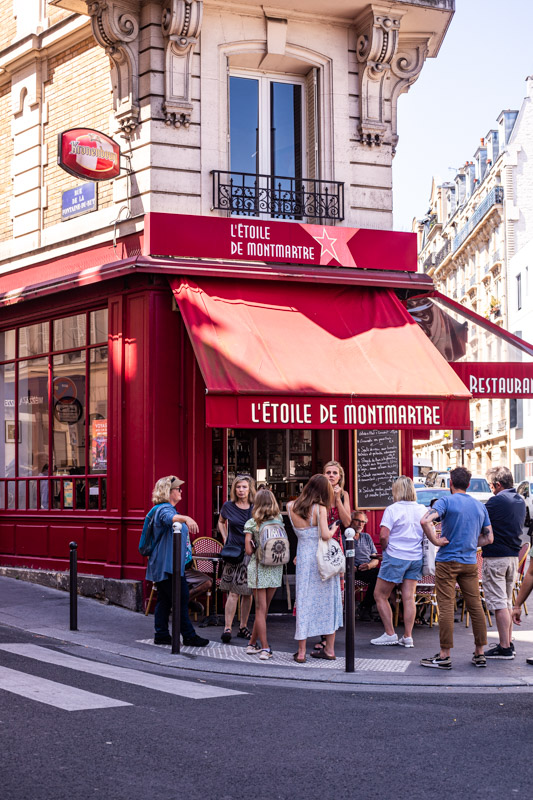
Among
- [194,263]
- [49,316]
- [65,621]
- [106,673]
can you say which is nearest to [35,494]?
[49,316]

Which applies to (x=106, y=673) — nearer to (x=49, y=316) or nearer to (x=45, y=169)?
(x=49, y=316)

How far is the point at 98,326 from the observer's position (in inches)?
512

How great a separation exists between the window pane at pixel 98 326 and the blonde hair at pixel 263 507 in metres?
4.04

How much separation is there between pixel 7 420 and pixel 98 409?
2531 millimetres

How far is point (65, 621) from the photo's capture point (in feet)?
36.4

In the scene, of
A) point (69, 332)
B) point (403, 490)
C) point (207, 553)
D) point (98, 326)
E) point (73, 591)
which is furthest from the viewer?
point (69, 332)

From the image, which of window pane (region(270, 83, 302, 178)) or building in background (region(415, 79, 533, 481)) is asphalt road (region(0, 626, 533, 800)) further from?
building in background (region(415, 79, 533, 481))

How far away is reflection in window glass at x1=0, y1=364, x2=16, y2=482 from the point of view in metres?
14.8

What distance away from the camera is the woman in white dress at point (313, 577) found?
30.2 feet

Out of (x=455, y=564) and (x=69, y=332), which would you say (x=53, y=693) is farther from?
(x=69, y=332)

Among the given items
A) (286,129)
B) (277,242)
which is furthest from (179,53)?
(277,242)

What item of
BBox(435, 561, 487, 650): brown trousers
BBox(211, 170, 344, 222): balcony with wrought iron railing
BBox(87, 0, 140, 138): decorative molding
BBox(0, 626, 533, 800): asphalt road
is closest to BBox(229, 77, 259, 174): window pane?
BBox(211, 170, 344, 222): balcony with wrought iron railing

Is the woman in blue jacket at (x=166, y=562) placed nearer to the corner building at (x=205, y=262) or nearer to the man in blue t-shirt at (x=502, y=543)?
the corner building at (x=205, y=262)

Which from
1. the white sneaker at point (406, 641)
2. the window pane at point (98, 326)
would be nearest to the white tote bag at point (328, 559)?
the white sneaker at point (406, 641)
